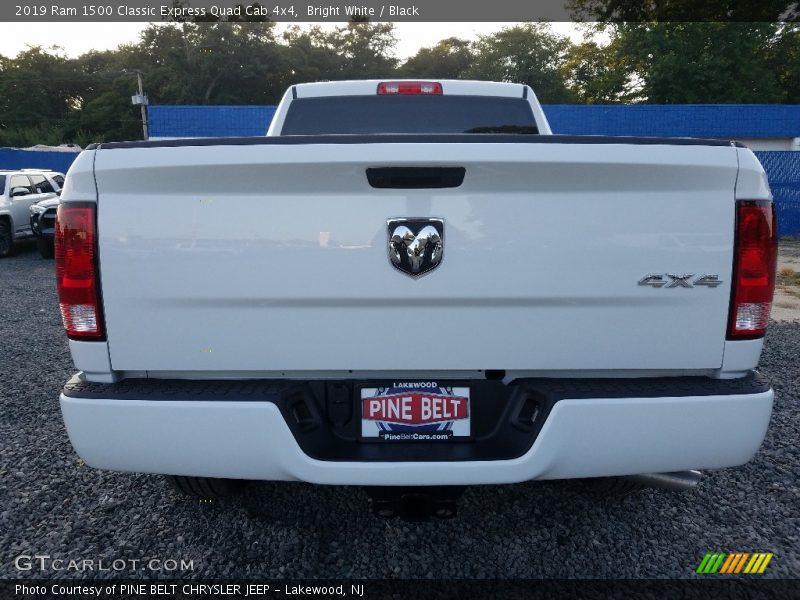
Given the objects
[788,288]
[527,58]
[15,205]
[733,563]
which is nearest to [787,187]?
[788,288]

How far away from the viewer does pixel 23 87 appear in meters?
55.0

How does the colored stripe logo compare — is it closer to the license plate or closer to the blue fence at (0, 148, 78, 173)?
the license plate

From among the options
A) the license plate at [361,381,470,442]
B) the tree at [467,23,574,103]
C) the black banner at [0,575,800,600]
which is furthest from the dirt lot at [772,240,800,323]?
the tree at [467,23,574,103]

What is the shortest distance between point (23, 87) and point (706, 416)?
67725 mm

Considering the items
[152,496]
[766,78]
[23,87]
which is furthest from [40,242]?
[23,87]

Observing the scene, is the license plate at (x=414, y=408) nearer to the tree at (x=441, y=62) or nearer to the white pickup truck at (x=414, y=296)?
the white pickup truck at (x=414, y=296)

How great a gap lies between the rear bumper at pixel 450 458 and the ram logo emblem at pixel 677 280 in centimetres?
34

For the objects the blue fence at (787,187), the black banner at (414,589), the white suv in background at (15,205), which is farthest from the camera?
the blue fence at (787,187)

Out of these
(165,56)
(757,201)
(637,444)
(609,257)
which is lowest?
(637,444)

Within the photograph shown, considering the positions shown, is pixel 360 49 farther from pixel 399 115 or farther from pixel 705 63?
pixel 399 115

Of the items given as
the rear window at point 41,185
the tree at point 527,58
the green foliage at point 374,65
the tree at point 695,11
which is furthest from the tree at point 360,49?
the rear window at point 41,185

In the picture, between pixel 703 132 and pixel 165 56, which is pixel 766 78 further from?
pixel 165 56

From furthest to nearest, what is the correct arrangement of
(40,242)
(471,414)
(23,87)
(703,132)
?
1. (23,87)
2. (703,132)
3. (40,242)
4. (471,414)

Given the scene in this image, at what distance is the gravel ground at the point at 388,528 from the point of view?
2318 millimetres
